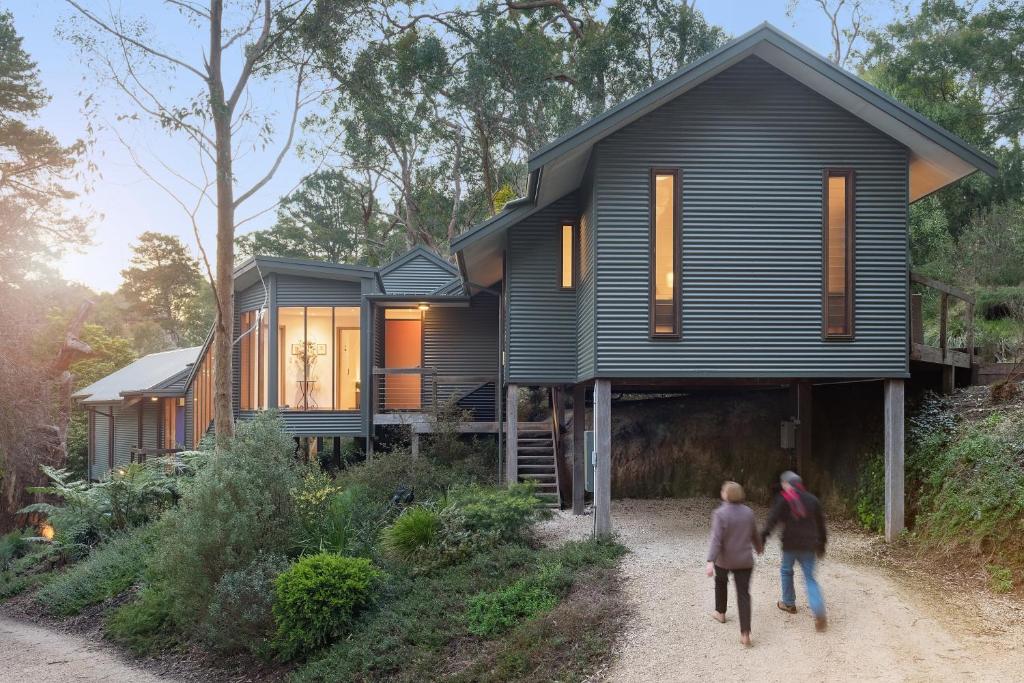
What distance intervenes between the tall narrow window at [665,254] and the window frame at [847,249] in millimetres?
2211

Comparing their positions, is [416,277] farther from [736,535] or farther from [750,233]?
[736,535]

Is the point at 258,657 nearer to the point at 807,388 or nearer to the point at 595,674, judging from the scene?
the point at 595,674

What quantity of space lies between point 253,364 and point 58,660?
10068 millimetres

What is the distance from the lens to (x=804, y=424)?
53.7 ft

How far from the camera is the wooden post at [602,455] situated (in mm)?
13297

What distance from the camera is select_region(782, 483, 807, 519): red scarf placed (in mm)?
8938

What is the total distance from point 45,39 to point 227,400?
28.9 ft

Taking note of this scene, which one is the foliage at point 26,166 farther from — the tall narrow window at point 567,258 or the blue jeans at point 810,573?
the blue jeans at point 810,573

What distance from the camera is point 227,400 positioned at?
56.6 feet

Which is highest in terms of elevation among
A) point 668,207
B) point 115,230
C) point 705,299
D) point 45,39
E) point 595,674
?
point 45,39

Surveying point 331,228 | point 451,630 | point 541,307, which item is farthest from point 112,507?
point 331,228

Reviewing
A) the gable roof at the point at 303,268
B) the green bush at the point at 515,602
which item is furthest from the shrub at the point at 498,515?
the gable roof at the point at 303,268

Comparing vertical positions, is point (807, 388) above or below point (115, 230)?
below

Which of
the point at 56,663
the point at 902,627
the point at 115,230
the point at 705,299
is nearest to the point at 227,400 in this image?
the point at 56,663
